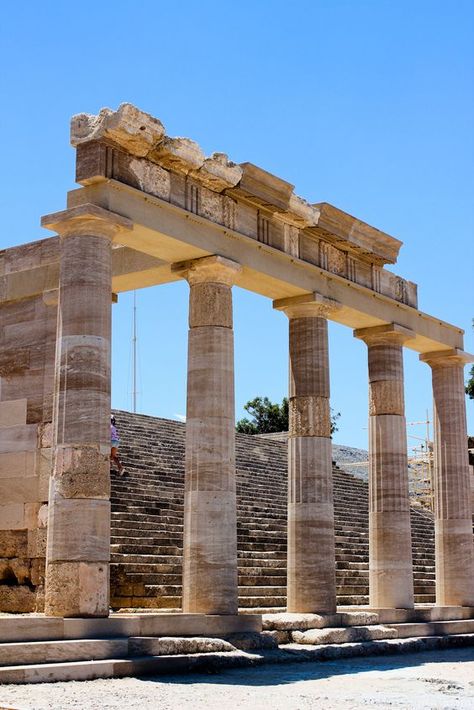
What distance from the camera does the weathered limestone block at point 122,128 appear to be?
1476 cm

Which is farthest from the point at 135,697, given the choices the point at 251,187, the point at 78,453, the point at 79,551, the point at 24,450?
the point at 251,187

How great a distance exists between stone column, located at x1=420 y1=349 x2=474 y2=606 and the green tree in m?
33.3

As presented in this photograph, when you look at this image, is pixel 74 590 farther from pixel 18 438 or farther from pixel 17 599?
pixel 18 438

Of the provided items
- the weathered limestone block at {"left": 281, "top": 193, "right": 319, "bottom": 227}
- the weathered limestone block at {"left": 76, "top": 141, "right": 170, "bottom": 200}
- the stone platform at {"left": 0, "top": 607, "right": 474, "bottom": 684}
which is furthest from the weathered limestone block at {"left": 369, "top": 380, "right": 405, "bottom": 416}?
the weathered limestone block at {"left": 76, "top": 141, "right": 170, "bottom": 200}

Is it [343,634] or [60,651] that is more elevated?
[60,651]

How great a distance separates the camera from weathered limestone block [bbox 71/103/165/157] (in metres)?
14.8

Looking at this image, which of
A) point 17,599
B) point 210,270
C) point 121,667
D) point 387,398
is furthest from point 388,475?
point 121,667

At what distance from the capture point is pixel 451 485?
22.7 m

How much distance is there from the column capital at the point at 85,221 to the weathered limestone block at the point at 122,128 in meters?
1.14

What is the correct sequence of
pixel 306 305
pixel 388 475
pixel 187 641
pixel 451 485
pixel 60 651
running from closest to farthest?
pixel 60 651
pixel 187 641
pixel 306 305
pixel 388 475
pixel 451 485

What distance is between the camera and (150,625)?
46.0 ft

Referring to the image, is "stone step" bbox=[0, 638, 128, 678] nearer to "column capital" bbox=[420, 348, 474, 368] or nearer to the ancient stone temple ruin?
the ancient stone temple ruin

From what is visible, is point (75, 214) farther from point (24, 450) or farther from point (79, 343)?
point (24, 450)

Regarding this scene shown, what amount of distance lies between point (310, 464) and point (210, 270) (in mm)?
4147
